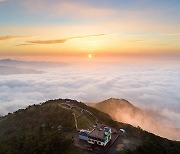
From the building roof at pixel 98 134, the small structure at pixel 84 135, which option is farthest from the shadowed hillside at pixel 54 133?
the building roof at pixel 98 134

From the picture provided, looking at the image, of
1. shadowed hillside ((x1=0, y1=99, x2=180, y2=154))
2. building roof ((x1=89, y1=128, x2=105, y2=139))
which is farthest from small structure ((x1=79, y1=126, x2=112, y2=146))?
shadowed hillside ((x1=0, y1=99, x2=180, y2=154))

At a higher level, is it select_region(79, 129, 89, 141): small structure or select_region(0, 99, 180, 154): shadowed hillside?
select_region(79, 129, 89, 141): small structure

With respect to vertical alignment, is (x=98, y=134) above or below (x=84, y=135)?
above

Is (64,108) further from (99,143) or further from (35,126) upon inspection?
(99,143)

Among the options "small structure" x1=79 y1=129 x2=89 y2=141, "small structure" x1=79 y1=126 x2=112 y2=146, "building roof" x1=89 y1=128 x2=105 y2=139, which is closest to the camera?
"small structure" x1=79 y1=126 x2=112 y2=146

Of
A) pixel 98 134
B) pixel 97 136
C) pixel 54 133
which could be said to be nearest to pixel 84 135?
pixel 98 134

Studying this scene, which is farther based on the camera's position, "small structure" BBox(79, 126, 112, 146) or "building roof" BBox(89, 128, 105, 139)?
"building roof" BBox(89, 128, 105, 139)

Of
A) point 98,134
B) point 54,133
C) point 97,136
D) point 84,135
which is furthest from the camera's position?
point 54,133

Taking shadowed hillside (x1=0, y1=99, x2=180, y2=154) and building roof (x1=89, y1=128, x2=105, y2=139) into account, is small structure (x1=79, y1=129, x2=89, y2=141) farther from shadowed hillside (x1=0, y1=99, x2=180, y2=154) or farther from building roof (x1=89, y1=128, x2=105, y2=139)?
shadowed hillside (x1=0, y1=99, x2=180, y2=154)

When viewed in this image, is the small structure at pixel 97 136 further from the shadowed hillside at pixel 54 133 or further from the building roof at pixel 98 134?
the shadowed hillside at pixel 54 133

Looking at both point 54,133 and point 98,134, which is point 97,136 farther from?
point 54,133

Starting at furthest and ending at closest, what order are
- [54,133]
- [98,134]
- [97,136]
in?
[54,133]
[98,134]
[97,136]

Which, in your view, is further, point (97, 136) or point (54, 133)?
point (54, 133)
